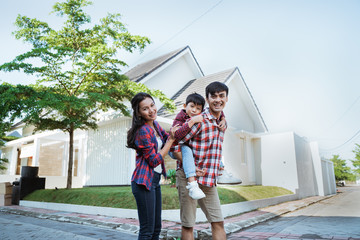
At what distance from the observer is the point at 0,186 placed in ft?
32.5

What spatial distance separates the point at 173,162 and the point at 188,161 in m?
9.64

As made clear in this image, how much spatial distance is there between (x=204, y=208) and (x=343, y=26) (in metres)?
11.4

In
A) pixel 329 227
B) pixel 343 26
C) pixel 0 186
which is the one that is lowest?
pixel 329 227

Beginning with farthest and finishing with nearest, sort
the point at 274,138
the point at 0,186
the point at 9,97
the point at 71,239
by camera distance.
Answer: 1. the point at 274,138
2. the point at 0,186
3. the point at 9,97
4. the point at 71,239

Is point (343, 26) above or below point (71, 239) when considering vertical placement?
above

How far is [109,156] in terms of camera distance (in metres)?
10.7

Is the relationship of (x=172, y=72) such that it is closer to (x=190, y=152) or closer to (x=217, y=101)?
(x=217, y=101)

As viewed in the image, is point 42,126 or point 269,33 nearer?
point 269,33

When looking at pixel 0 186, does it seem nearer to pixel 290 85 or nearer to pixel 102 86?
pixel 102 86

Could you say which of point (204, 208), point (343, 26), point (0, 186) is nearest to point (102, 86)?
point (0, 186)

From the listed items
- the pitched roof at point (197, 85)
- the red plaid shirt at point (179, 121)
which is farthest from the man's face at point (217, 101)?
the pitched roof at point (197, 85)

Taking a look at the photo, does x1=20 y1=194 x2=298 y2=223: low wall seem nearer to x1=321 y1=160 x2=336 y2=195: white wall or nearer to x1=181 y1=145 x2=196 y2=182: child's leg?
x1=181 y1=145 x2=196 y2=182: child's leg

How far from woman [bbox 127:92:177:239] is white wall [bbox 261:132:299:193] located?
1123 cm

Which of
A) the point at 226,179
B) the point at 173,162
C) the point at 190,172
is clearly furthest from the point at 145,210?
the point at 173,162
